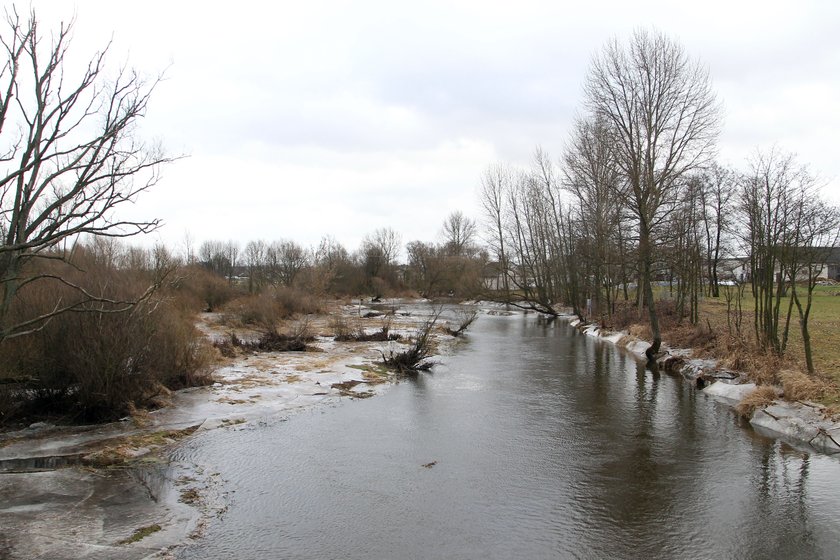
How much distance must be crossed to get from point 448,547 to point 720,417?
8643 millimetres

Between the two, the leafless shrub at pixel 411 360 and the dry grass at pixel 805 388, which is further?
the leafless shrub at pixel 411 360

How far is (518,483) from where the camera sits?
841 centimetres

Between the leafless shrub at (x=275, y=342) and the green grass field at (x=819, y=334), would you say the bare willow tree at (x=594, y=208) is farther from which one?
the leafless shrub at (x=275, y=342)

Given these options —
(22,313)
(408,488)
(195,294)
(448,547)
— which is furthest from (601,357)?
(195,294)

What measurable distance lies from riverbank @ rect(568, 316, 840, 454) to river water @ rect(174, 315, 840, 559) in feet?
1.45

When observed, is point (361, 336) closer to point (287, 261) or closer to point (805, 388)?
point (805, 388)

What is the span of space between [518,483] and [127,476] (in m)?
5.87

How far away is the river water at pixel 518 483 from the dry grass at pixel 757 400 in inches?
14.6

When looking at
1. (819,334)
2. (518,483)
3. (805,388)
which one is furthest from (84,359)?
(819,334)

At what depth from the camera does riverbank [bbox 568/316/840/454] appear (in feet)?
32.9

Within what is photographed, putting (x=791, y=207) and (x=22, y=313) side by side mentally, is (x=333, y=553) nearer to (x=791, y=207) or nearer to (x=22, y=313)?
(x=22, y=313)

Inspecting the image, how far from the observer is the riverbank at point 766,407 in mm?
10031

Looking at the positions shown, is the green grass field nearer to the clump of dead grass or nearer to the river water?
the clump of dead grass

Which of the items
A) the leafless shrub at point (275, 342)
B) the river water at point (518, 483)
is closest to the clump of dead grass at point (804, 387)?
the river water at point (518, 483)
